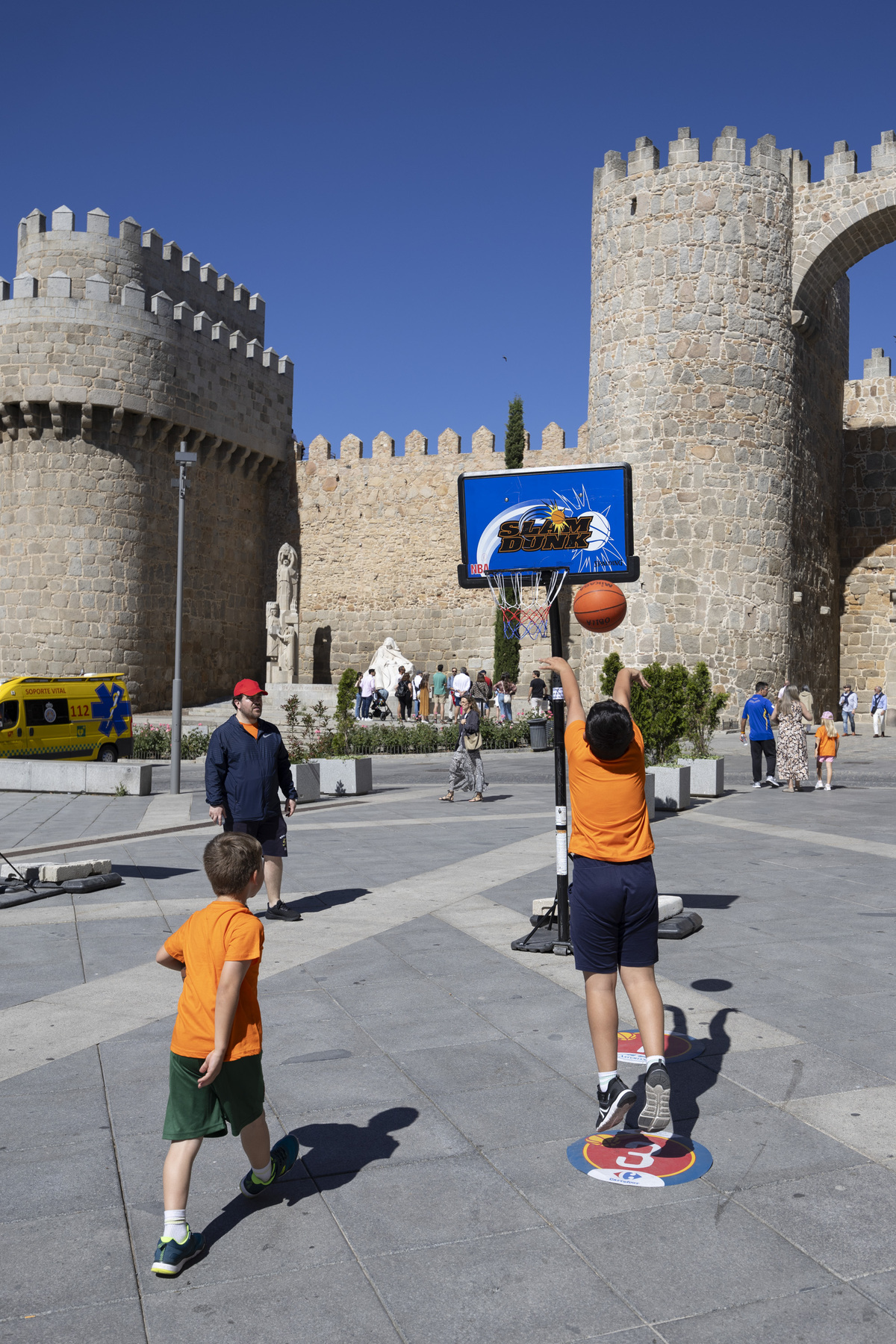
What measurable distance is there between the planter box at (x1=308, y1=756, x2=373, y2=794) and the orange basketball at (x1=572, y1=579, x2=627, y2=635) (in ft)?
34.3

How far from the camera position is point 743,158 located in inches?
968

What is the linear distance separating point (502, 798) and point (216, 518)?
20.1 meters

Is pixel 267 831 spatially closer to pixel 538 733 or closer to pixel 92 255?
pixel 538 733

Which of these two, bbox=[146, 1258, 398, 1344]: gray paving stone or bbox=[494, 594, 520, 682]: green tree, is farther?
bbox=[494, 594, 520, 682]: green tree

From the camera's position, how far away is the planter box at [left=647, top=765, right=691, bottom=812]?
12734 mm

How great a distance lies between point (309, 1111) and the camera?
404cm

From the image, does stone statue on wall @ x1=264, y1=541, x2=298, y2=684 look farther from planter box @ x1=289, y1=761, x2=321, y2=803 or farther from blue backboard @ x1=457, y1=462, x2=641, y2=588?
blue backboard @ x1=457, y1=462, x2=641, y2=588

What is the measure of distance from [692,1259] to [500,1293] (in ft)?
1.79

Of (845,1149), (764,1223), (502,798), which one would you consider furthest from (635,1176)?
(502,798)

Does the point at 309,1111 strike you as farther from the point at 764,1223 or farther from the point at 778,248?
the point at 778,248

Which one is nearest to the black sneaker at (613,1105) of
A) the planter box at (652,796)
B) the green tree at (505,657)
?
the planter box at (652,796)

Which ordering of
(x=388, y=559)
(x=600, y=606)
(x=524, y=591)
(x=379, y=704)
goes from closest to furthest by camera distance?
(x=600, y=606) < (x=524, y=591) < (x=379, y=704) < (x=388, y=559)

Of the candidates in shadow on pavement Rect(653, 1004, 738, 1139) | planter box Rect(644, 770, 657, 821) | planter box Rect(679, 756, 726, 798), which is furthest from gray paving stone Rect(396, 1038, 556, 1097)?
planter box Rect(679, 756, 726, 798)

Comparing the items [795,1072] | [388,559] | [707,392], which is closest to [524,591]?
[795,1072]
